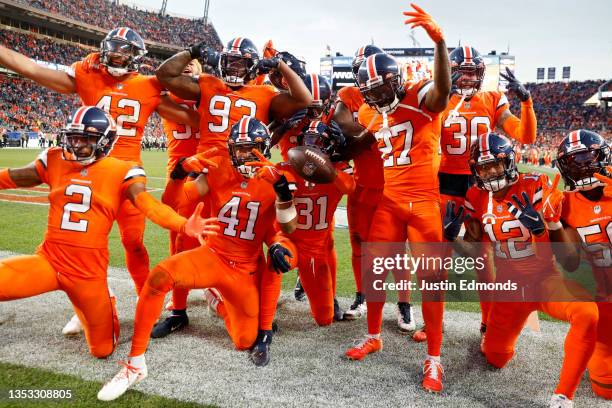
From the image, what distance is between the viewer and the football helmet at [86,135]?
3326 millimetres

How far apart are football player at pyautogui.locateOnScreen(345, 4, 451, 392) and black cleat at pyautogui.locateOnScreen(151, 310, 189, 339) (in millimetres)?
1573

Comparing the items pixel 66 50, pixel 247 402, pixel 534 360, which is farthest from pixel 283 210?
pixel 66 50

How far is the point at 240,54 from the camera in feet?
13.5

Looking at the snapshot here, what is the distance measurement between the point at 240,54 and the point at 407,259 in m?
2.31

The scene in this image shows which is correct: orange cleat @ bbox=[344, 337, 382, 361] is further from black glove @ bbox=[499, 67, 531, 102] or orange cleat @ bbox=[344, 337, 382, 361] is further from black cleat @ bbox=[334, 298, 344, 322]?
black glove @ bbox=[499, 67, 531, 102]

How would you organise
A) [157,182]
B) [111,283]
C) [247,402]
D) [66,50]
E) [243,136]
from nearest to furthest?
[247,402], [243,136], [111,283], [157,182], [66,50]

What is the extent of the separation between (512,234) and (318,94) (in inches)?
85.5

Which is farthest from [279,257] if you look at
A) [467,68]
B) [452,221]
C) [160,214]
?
[467,68]

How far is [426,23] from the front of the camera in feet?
10.3

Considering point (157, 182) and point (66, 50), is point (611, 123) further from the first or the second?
point (66, 50)

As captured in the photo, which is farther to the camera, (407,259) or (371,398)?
(407,259)

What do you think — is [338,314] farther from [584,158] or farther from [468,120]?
[584,158]

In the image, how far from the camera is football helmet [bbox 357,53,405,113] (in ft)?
11.2

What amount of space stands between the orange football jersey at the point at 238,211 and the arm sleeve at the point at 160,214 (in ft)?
2.02
